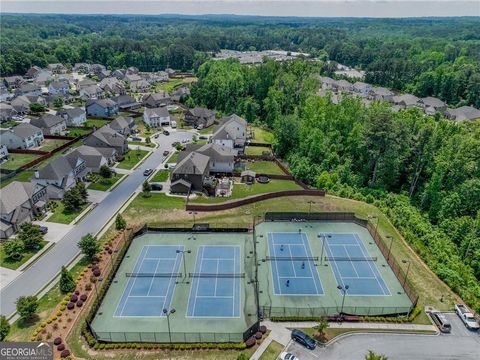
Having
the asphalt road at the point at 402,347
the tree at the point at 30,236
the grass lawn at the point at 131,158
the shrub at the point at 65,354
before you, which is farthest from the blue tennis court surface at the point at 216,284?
the grass lawn at the point at 131,158

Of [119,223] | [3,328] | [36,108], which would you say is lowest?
[36,108]

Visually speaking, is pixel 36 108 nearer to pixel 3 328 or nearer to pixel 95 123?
pixel 95 123

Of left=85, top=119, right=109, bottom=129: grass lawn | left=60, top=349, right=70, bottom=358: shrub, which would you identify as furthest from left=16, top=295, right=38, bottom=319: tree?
left=85, top=119, right=109, bottom=129: grass lawn

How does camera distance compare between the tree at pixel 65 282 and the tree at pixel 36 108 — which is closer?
the tree at pixel 65 282

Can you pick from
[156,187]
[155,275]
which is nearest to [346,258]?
[155,275]

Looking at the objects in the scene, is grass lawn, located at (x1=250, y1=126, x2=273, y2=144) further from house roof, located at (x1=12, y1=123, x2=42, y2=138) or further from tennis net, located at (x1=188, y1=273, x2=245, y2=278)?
house roof, located at (x1=12, y1=123, x2=42, y2=138)

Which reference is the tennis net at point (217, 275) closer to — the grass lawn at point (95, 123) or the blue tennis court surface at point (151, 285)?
the blue tennis court surface at point (151, 285)
